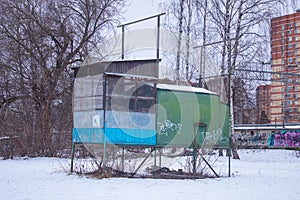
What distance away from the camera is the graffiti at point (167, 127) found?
14656 mm

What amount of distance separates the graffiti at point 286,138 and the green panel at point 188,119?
24058 millimetres

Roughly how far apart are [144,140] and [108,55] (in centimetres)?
1285

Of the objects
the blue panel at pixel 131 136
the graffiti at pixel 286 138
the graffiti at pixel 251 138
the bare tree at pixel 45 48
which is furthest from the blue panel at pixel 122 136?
the graffiti at pixel 251 138

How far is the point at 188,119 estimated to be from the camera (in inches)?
598

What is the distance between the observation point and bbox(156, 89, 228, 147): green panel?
14734mm

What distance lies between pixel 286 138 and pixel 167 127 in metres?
27.1

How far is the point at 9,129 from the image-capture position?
23.7 metres

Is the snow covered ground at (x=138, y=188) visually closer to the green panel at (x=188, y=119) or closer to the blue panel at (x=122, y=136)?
the blue panel at (x=122, y=136)

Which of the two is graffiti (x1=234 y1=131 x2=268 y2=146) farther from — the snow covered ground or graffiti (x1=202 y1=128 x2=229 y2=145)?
the snow covered ground


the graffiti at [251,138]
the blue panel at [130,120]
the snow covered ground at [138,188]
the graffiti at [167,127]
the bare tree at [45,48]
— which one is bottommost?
the snow covered ground at [138,188]

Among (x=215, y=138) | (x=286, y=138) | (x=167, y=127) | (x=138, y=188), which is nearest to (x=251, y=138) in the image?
(x=286, y=138)

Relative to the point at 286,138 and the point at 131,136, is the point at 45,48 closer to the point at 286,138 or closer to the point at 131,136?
the point at 131,136

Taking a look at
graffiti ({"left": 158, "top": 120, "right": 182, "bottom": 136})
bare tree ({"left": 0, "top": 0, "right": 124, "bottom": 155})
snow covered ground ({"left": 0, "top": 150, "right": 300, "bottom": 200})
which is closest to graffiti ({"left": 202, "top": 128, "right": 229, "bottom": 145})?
graffiti ({"left": 158, "top": 120, "right": 182, "bottom": 136})

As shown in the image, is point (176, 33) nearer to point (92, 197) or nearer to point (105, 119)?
point (105, 119)
